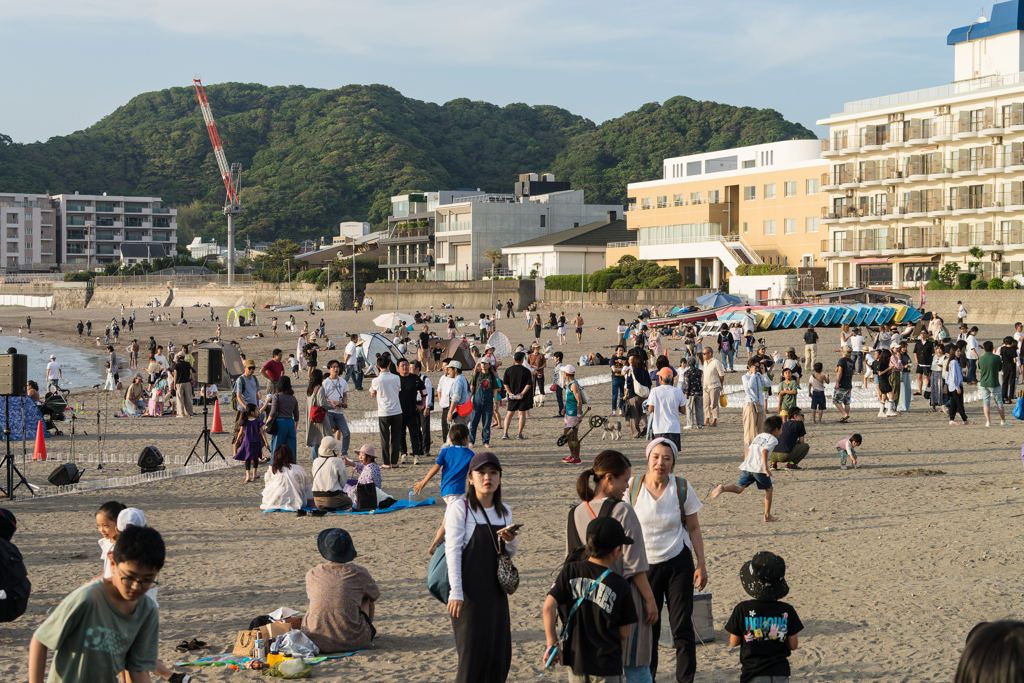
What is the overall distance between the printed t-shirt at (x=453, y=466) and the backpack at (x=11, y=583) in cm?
365

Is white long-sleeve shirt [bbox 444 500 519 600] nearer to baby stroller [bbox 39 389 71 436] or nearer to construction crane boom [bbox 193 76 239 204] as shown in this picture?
baby stroller [bbox 39 389 71 436]

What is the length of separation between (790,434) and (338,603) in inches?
330

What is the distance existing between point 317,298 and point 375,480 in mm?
68800

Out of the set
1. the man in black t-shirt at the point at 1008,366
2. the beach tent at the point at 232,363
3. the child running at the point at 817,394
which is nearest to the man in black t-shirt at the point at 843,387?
the child running at the point at 817,394

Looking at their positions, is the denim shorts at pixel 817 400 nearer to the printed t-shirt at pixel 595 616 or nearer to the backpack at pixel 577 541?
the backpack at pixel 577 541

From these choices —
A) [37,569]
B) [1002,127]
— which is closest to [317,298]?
[1002,127]

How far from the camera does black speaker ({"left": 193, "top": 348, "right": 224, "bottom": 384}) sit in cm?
1405

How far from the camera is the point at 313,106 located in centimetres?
15775

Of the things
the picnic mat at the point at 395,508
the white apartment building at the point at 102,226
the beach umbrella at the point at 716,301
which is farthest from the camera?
the white apartment building at the point at 102,226

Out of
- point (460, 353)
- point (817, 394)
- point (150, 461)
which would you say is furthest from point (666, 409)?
point (460, 353)

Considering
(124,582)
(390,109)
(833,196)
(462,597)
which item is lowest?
(462,597)

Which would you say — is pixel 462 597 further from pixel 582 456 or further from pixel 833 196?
pixel 833 196

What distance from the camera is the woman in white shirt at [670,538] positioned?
17.0 ft

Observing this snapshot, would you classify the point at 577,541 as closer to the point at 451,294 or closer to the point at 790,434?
the point at 790,434
